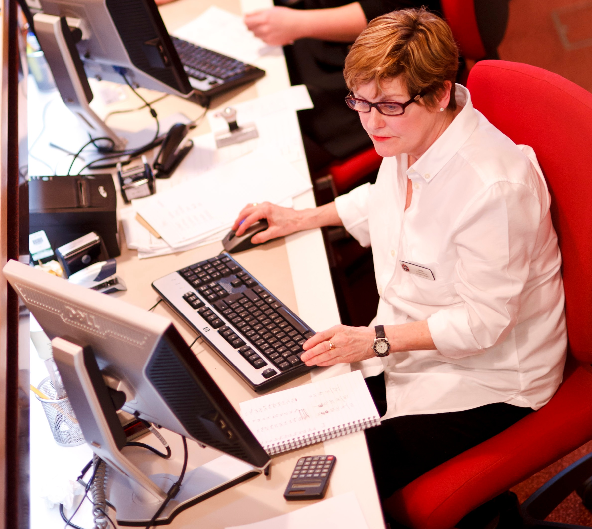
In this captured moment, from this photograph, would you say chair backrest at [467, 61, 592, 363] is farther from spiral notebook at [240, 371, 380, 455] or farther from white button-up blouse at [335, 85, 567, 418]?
spiral notebook at [240, 371, 380, 455]

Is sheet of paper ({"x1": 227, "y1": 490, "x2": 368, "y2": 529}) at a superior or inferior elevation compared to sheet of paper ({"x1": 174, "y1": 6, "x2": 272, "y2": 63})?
inferior

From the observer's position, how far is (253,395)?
1.23m

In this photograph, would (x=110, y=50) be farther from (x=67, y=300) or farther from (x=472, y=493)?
(x=472, y=493)

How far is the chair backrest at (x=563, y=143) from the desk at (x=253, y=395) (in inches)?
18.8

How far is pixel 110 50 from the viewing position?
5.95 ft

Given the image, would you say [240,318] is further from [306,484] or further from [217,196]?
[217,196]

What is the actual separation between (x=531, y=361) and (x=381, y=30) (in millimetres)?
704

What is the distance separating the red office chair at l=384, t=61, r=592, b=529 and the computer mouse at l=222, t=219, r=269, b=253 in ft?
1.97

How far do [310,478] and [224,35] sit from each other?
67.9 inches

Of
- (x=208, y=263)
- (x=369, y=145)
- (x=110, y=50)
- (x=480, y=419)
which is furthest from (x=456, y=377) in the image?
(x=110, y=50)

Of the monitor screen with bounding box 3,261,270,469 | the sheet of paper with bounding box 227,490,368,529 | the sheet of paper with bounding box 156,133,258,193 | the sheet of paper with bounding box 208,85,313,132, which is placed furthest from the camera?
the sheet of paper with bounding box 208,85,313,132

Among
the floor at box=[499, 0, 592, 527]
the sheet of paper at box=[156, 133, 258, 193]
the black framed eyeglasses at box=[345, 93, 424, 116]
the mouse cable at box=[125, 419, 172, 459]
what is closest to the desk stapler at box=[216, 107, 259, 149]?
the sheet of paper at box=[156, 133, 258, 193]

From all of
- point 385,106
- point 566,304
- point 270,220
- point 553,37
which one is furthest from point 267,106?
point 553,37

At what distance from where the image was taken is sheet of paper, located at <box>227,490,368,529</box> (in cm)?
100
